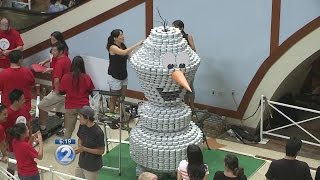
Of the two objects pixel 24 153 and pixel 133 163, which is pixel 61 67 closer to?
pixel 133 163

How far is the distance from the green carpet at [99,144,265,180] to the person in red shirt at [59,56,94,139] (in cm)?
83

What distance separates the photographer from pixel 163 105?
28.5 ft

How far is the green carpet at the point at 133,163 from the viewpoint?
9.32 metres

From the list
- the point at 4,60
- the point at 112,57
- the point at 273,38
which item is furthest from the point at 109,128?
the point at 273,38

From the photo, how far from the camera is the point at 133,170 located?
9461mm

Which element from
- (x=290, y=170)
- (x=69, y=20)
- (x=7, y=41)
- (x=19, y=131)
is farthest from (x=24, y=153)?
(x=69, y=20)

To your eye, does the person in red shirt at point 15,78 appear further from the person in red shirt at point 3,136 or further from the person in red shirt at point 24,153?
the person in red shirt at point 24,153

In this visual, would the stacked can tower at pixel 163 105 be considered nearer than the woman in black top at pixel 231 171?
No

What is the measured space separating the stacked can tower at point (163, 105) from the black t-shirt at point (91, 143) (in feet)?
3.47

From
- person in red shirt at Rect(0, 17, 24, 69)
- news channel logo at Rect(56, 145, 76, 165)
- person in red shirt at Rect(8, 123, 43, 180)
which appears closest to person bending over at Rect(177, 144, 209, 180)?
news channel logo at Rect(56, 145, 76, 165)

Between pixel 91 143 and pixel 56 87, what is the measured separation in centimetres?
245

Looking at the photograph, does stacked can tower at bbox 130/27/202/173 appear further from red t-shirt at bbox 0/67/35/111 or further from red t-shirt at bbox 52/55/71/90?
red t-shirt at bbox 0/67/35/111

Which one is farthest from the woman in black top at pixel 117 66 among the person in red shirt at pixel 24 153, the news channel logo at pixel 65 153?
the news channel logo at pixel 65 153

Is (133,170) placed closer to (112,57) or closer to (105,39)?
(112,57)
